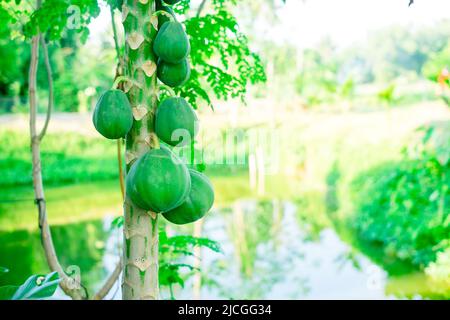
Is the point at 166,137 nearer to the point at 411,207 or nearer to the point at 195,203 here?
the point at 195,203

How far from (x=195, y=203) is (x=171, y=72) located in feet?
0.69

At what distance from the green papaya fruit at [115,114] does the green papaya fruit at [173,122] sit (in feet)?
0.14

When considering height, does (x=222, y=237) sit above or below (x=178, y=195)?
below

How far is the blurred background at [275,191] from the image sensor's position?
536 cm

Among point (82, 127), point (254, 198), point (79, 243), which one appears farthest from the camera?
point (82, 127)

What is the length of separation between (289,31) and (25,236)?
9.25m

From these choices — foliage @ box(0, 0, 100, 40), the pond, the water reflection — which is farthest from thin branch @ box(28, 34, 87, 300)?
the water reflection

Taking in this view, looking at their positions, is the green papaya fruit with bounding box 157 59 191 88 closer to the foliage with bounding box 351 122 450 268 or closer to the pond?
the pond

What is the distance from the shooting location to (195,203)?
0.87 metres

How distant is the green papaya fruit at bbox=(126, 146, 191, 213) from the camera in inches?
30.6
